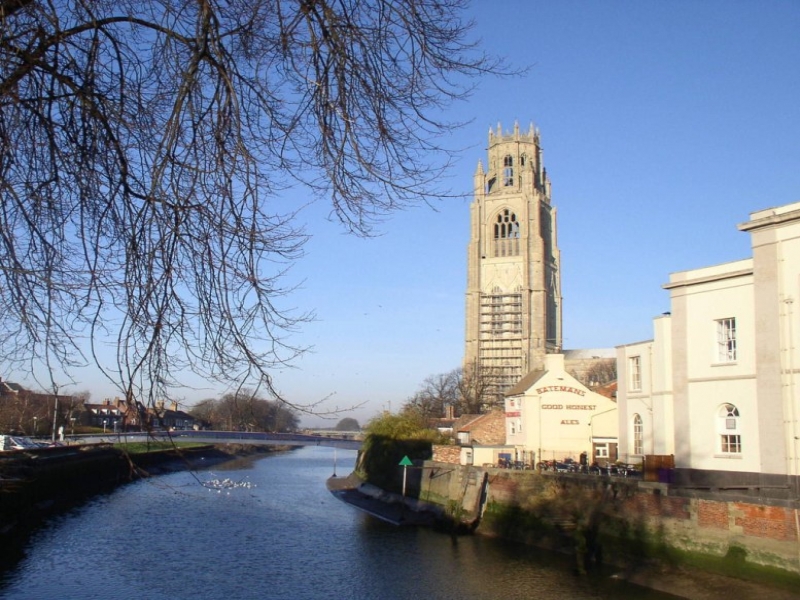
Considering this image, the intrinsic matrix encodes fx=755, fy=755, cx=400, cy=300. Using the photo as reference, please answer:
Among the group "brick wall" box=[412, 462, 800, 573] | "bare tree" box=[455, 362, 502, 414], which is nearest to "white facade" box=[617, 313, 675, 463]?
"brick wall" box=[412, 462, 800, 573]

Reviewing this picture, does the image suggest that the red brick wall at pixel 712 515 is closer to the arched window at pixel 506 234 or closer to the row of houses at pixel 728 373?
the row of houses at pixel 728 373

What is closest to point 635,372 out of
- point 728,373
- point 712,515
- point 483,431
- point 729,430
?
point 728,373

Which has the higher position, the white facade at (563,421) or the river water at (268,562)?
the white facade at (563,421)

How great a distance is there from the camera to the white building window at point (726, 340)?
2191 cm

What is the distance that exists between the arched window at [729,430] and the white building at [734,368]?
0.03 meters

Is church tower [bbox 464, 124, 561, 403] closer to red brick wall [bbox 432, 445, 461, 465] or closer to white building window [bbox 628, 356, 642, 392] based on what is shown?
red brick wall [bbox 432, 445, 461, 465]

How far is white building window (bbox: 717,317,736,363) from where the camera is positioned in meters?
21.9

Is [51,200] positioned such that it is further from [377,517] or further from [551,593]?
[377,517]

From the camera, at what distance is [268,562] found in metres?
21.2

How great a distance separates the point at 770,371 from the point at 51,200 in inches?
773

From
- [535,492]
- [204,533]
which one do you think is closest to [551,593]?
[535,492]

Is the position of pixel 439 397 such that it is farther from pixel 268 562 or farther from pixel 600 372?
pixel 268 562

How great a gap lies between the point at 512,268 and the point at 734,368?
71.6 meters

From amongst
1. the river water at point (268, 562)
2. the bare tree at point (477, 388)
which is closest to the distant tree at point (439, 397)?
the bare tree at point (477, 388)
